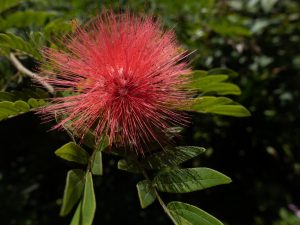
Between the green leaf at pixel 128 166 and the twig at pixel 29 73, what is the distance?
46 cm

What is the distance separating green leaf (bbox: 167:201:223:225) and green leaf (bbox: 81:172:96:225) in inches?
12.7

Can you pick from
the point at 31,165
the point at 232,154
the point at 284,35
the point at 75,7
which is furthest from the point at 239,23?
the point at 31,165

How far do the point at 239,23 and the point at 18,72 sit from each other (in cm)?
181

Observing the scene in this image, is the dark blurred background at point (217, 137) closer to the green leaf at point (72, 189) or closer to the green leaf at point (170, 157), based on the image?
the green leaf at point (170, 157)

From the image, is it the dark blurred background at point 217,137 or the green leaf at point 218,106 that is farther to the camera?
the dark blurred background at point 217,137

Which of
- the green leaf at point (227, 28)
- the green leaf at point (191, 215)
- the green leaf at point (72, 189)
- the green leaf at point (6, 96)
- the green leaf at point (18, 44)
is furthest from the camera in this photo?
the green leaf at point (227, 28)

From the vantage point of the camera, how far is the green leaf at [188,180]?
5.19 ft

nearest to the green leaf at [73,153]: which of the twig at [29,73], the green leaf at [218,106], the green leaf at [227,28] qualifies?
the twig at [29,73]

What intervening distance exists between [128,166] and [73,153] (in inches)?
10.0

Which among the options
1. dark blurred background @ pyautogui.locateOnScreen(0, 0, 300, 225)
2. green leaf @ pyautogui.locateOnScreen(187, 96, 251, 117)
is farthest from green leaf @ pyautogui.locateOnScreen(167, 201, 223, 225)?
dark blurred background @ pyautogui.locateOnScreen(0, 0, 300, 225)

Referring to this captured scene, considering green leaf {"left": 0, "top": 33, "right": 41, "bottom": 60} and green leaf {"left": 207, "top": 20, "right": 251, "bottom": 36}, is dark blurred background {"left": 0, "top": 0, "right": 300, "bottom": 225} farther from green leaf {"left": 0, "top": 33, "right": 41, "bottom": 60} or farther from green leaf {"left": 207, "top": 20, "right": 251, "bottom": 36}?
green leaf {"left": 0, "top": 33, "right": 41, "bottom": 60}

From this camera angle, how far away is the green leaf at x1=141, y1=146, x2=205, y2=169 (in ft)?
5.61

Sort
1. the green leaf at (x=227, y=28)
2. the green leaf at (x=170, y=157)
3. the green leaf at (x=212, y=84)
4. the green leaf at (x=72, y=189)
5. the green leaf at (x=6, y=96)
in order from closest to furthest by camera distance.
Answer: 1. the green leaf at (x=72, y=189)
2. the green leaf at (x=170, y=157)
3. the green leaf at (x=6, y=96)
4. the green leaf at (x=212, y=84)
5. the green leaf at (x=227, y=28)

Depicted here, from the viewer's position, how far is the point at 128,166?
177 cm
